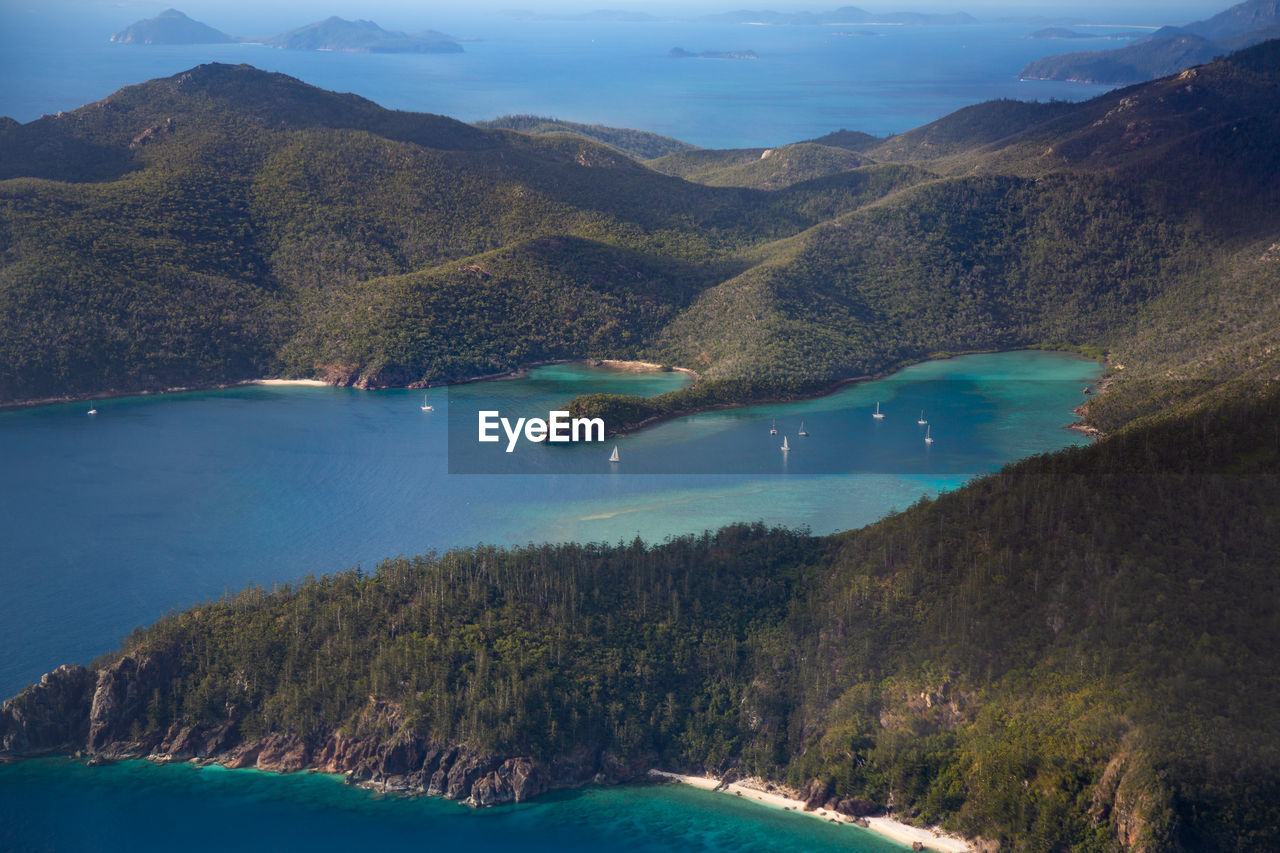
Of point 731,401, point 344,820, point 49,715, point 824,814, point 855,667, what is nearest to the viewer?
point 824,814

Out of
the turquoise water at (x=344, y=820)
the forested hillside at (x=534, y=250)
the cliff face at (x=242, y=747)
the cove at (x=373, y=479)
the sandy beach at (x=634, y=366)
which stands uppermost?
the forested hillside at (x=534, y=250)

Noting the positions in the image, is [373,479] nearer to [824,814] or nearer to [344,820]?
[344,820]

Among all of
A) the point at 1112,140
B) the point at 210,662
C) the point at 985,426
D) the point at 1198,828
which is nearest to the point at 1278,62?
the point at 1112,140

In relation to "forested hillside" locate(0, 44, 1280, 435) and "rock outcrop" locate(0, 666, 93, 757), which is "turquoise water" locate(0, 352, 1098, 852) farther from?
"forested hillside" locate(0, 44, 1280, 435)

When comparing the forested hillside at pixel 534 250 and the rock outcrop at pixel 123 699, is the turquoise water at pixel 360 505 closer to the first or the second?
the rock outcrop at pixel 123 699

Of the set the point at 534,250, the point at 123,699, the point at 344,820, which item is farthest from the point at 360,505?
the point at 534,250

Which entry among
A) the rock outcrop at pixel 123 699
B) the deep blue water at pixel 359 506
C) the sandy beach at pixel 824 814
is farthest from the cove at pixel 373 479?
the sandy beach at pixel 824 814

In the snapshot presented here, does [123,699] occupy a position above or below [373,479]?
below
